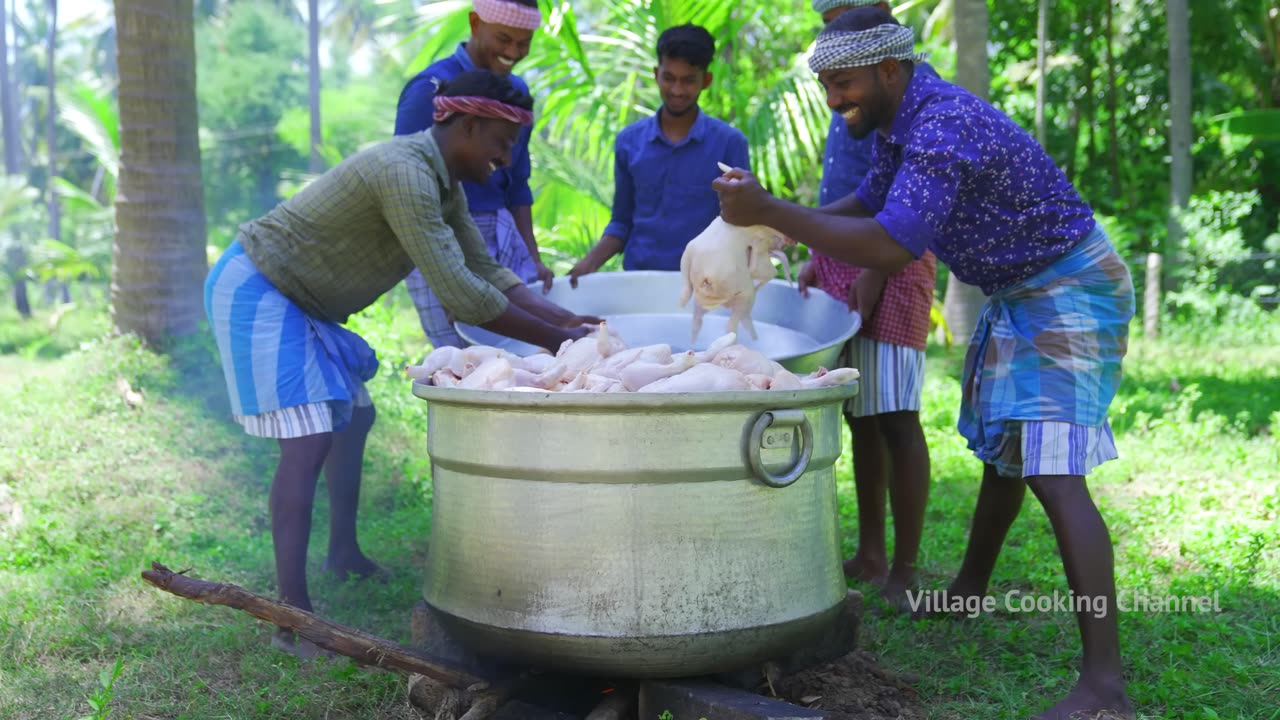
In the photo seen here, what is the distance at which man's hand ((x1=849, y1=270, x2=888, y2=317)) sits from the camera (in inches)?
146

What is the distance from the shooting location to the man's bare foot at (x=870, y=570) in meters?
4.08

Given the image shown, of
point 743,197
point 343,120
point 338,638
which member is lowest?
point 338,638

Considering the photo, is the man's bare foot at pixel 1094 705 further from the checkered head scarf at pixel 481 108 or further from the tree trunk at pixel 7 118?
the tree trunk at pixel 7 118

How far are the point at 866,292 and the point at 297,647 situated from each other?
84.2 inches

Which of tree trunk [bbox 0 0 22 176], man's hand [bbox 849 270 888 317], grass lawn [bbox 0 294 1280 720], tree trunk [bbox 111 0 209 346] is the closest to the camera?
grass lawn [bbox 0 294 1280 720]

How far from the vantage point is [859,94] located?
3.02 m

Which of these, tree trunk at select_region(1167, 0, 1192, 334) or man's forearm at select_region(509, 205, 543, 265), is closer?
man's forearm at select_region(509, 205, 543, 265)

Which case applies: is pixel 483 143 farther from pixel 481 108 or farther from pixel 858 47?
pixel 858 47

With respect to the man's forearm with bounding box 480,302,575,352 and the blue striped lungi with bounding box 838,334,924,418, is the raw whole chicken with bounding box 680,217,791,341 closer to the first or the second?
the man's forearm with bounding box 480,302,575,352

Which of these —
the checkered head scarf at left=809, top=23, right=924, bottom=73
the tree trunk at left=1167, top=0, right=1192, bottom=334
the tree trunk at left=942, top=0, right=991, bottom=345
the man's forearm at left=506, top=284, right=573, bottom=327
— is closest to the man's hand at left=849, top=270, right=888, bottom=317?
the checkered head scarf at left=809, top=23, right=924, bottom=73

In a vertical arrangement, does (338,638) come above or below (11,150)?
below

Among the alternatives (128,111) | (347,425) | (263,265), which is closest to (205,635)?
(347,425)

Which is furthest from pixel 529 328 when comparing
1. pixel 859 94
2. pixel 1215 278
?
pixel 1215 278

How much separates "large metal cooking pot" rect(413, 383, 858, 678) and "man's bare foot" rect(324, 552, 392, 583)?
1.61 m
